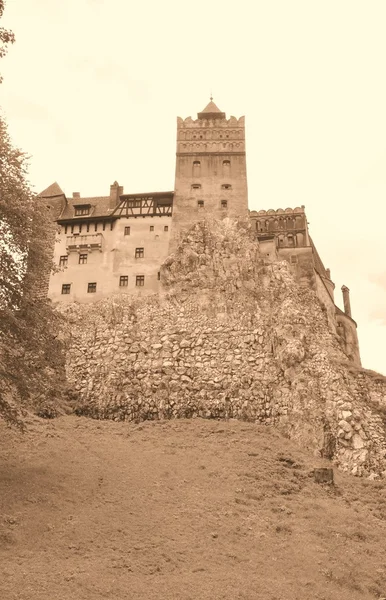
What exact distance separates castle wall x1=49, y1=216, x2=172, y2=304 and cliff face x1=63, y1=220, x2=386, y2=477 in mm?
1553

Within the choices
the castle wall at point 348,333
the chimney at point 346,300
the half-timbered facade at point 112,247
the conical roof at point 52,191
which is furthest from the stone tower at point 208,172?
the chimney at point 346,300

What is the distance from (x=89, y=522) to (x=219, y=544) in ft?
18.8

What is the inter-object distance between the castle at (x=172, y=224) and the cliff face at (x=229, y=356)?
1.94 metres

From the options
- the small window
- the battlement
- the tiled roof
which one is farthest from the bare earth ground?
the battlement

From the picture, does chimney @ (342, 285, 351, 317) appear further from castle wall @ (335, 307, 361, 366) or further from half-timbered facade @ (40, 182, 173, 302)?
half-timbered facade @ (40, 182, 173, 302)

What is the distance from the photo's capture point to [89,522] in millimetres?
24328

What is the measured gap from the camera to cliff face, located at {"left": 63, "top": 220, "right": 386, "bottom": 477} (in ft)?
129

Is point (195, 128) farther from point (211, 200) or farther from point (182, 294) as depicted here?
point (182, 294)

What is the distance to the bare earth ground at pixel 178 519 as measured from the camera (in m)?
20.5

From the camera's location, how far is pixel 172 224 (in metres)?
52.2

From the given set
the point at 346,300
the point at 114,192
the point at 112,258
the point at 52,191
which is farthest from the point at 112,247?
the point at 346,300

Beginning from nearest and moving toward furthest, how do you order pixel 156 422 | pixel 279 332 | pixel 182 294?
pixel 156 422
pixel 279 332
pixel 182 294

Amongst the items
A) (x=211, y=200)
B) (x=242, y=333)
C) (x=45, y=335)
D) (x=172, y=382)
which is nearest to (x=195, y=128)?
(x=211, y=200)

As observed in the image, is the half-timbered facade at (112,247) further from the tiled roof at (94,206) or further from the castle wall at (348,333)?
the castle wall at (348,333)
